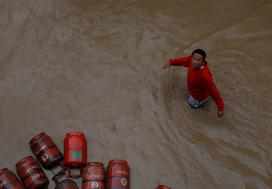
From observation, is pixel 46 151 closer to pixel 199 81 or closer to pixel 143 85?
pixel 143 85

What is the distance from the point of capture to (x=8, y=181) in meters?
5.06

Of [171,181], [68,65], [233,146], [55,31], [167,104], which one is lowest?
[171,181]

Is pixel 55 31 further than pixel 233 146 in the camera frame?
Yes

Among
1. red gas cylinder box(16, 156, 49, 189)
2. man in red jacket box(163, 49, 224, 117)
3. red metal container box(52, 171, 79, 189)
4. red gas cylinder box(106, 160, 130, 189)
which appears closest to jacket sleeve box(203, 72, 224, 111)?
man in red jacket box(163, 49, 224, 117)

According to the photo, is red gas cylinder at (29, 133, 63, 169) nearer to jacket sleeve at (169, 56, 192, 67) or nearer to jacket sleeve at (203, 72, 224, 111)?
jacket sleeve at (169, 56, 192, 67)

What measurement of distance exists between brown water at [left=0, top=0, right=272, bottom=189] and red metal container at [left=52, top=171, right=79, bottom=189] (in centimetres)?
48

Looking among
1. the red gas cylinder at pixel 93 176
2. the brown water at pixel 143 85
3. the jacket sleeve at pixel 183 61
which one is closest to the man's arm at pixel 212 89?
the jacket sleeve at pixel 183 61

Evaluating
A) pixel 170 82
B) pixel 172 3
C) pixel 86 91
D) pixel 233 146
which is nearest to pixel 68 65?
pixel 86 91

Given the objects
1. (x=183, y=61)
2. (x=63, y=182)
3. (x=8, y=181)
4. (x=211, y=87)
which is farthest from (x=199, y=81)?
(x=8, y=181)

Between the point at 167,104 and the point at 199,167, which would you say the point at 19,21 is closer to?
the point at 167,104

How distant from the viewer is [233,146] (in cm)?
569

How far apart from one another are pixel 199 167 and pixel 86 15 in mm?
3492

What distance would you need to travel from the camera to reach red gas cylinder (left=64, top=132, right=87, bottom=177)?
5246 mm

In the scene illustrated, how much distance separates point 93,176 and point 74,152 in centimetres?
42
